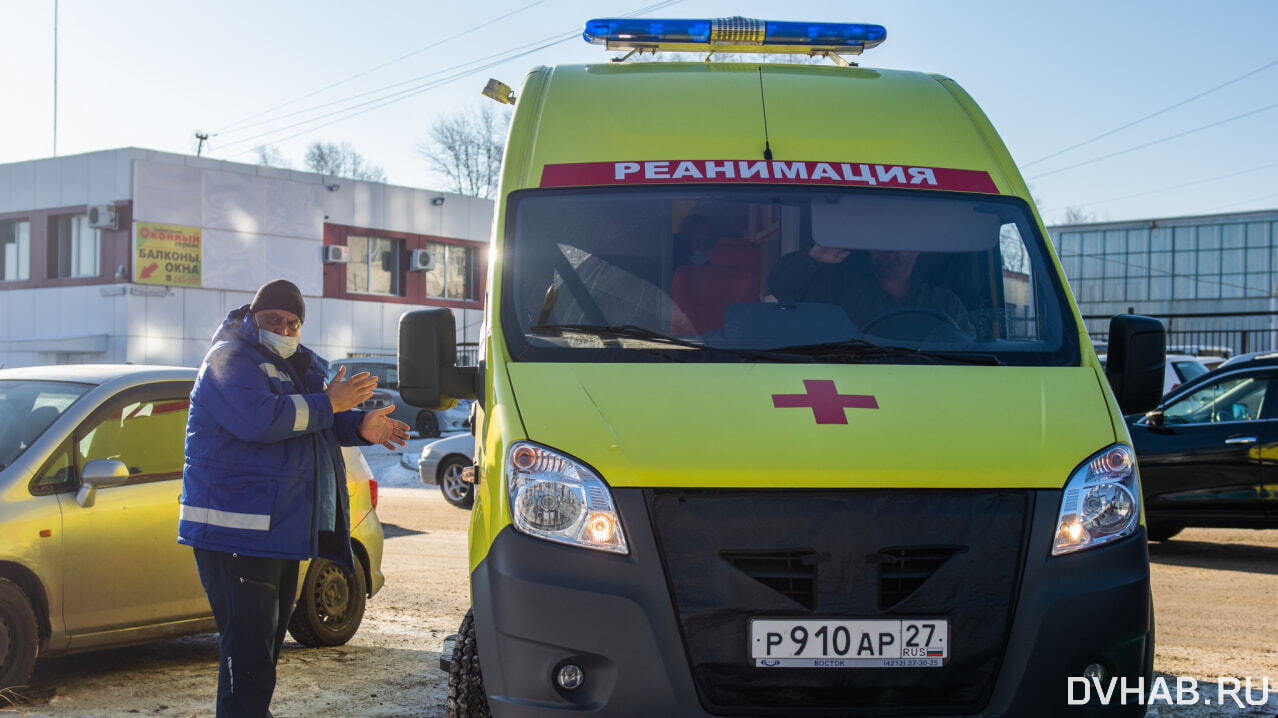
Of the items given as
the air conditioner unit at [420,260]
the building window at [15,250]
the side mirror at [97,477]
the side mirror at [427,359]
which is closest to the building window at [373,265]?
the air conditioner unit at [420,260]

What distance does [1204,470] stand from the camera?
1091 cm

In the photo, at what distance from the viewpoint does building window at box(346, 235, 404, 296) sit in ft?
121

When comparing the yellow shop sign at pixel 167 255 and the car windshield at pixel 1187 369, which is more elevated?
the yellow shop sign at pixel 167 255

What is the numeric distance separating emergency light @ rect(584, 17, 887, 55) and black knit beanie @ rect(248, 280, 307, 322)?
7.57 ft

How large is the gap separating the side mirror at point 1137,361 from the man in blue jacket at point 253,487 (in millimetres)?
2943

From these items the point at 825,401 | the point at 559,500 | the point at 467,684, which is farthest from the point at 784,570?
the point at 467,684

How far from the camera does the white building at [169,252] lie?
102ft

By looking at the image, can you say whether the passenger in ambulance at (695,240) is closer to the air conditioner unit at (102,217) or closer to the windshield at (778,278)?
the windshield at (778,278)

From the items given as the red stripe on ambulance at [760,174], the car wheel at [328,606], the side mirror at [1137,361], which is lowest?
the car wheel at [328,606]

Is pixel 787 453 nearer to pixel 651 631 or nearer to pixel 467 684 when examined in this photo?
pixel 651 631

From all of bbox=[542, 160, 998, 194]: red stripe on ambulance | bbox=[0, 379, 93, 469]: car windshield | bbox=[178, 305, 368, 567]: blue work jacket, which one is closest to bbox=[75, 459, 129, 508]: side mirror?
bbox=[0, 379, 93, 469]: car windshield

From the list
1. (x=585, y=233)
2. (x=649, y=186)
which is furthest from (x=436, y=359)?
(x=649, y=186)

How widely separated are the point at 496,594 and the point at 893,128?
2621mm

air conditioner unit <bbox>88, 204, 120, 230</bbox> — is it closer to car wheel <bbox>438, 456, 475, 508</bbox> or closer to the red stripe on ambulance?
car wheel <bbox>438, 456, 475, 508</bbox>
